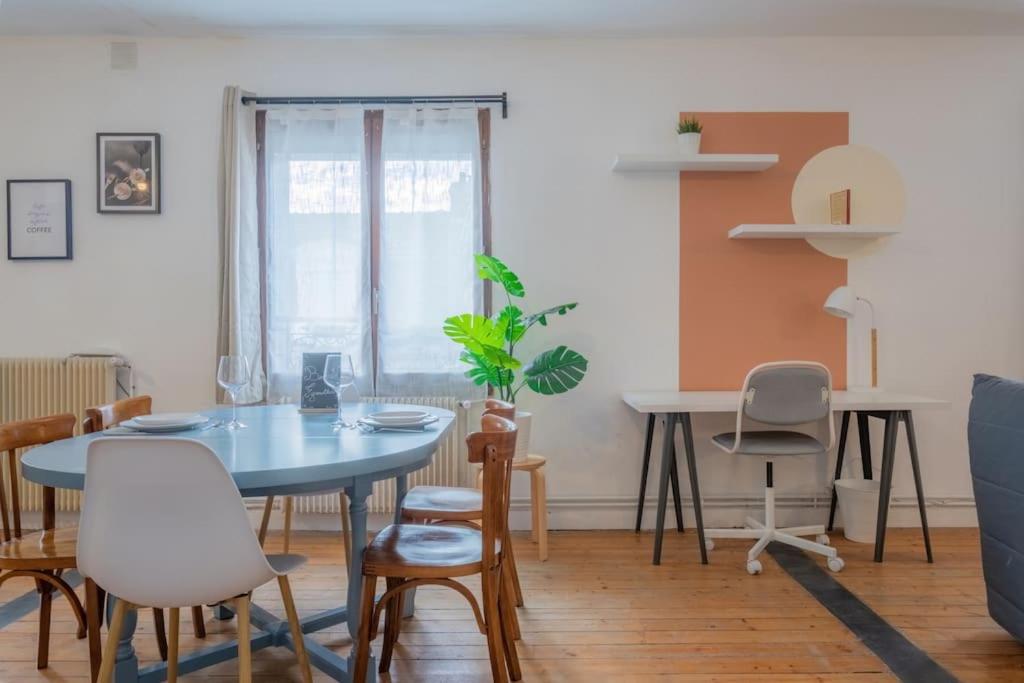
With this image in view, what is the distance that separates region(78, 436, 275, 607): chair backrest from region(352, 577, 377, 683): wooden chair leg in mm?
368

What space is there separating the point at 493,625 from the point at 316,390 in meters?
1.10

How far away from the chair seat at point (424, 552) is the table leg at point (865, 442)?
2.42 meters

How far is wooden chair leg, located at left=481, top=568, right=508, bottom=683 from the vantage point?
187 cm

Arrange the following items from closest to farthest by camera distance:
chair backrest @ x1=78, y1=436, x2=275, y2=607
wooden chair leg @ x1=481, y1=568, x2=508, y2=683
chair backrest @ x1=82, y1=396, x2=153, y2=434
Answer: chair backrest @ x1=78, y1=436, x2=275, y2=607 → wooden chair leg @ x1=481, y1=568, x2=508, y2=683 → chair backrest @ x1=82, y1=396, x2=153, y2=434

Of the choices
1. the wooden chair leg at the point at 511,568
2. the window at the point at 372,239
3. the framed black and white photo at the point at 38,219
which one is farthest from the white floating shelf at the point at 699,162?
the framed black and white photo at the point at 38,219

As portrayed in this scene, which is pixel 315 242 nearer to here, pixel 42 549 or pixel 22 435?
pixel 22 435

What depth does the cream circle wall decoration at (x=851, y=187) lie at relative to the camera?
12.2 ft

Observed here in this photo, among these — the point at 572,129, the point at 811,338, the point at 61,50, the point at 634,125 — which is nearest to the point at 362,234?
the point at 572,129

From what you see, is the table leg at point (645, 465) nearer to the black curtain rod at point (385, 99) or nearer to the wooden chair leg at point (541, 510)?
the wooden chair leg at point (541, 510)

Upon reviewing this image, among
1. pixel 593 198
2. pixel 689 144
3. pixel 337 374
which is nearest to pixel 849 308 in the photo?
pixel 689 144

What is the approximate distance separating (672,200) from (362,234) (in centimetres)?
168

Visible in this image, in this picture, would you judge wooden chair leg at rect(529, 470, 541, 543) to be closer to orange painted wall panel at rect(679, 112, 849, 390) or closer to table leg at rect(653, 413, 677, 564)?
table leg at rect(653, 413, 677, 564)

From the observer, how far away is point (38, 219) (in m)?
3.67

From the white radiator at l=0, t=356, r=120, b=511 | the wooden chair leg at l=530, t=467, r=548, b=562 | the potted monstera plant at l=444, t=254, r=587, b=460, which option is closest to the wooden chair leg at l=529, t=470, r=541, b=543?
the wooden chair leg at l=530, t=467, r=548, b=562
